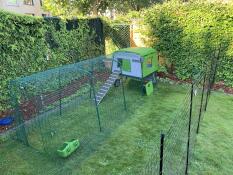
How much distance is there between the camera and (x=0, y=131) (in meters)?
7.85

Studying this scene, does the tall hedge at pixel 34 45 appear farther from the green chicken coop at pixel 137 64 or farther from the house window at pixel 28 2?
the house window at pixel 28 2

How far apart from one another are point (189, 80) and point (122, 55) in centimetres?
366

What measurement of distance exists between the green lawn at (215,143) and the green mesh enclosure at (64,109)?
277 cm

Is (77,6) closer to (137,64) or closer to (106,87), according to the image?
(137,64)

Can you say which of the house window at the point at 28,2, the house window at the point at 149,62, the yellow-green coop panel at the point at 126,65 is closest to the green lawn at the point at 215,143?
the house window at the point at 149,62

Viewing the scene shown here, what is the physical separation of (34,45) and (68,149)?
5120 millimetres

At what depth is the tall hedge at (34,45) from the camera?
Answer: 877 cm

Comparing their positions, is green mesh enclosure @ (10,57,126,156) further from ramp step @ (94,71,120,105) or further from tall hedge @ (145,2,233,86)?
tall hedge @ (145,2,233,86)

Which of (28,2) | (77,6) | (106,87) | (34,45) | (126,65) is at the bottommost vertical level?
(106,87)

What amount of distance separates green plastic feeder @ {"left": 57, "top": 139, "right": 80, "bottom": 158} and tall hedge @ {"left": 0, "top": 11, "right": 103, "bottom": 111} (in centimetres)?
343

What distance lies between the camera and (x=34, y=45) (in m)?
10.1

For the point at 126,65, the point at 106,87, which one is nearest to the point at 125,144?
the point at 106,87

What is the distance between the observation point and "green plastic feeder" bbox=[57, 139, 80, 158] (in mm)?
6529

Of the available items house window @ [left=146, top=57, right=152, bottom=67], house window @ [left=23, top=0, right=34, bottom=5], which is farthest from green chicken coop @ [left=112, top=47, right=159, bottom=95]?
house window @ [left=23, top=0, right=34, bottom=5]
